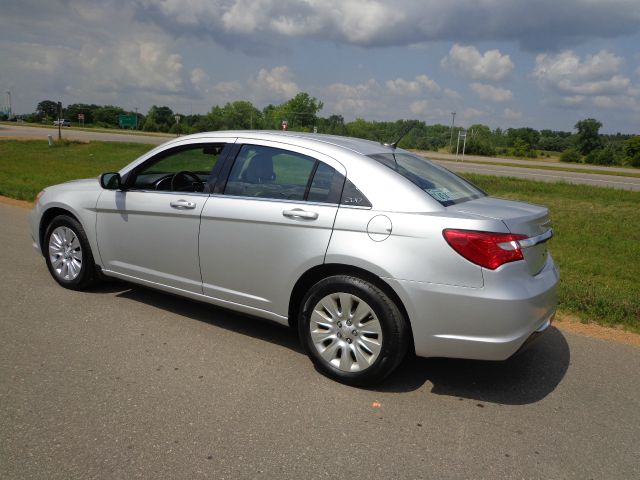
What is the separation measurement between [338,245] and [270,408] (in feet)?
3.70

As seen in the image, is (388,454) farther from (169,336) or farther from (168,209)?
(168,209)

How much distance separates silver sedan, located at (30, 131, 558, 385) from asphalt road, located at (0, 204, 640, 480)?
1.18ft

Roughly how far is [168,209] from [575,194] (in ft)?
45.0

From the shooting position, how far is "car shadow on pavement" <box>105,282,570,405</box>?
3.75m

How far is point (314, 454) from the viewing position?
9.59 feet

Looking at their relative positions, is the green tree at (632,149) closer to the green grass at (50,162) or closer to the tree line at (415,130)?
the tree line at (415,130)

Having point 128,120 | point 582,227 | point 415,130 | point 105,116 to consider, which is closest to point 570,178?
point 415,130

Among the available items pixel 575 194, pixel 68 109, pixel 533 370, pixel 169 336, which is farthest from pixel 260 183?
pixel 68 109

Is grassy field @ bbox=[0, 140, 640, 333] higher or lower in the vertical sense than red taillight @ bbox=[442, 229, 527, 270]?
lower

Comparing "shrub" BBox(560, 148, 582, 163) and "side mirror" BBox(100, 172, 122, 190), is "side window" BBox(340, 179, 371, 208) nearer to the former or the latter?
"side mirror" BBox(100, 172, 122, 190)

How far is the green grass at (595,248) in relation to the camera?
5.51 m

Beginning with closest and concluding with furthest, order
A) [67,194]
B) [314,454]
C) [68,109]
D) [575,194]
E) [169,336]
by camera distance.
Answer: [314,454], [169,336], [67,194], [575,194], [68,109]

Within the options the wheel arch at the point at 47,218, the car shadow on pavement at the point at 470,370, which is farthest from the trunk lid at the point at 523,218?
the wheel arch at the point at 47,218

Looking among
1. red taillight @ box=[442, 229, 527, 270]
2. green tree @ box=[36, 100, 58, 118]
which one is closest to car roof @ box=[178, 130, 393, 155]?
red taillight @ box=[442, 229, 527, 270]
